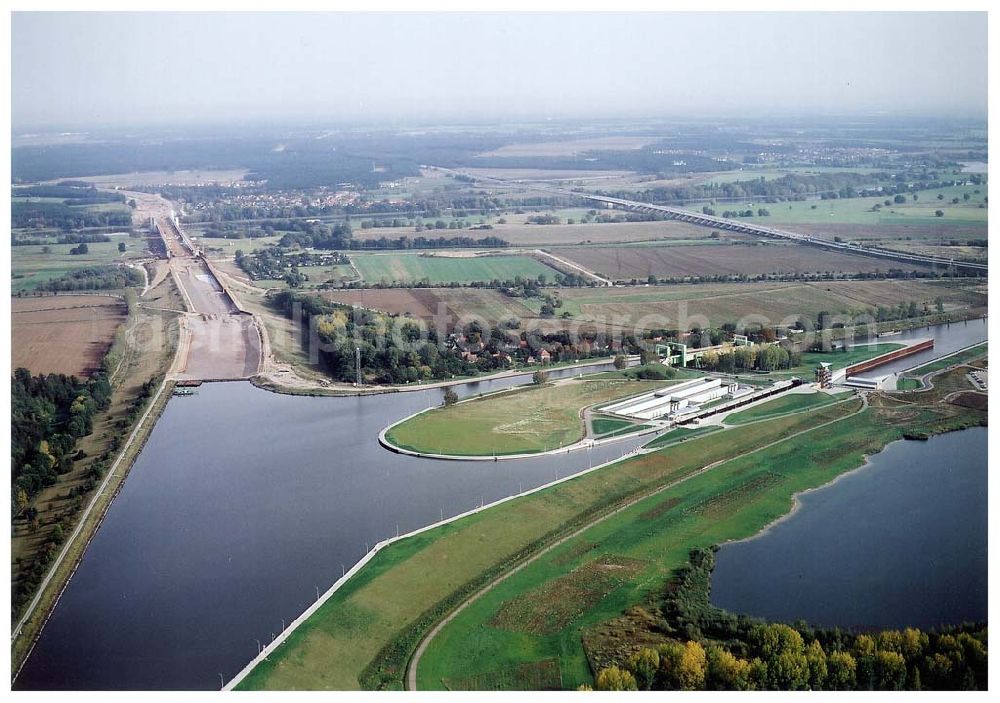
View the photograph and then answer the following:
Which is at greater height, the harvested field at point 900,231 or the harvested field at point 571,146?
the harvested field at point 571,146

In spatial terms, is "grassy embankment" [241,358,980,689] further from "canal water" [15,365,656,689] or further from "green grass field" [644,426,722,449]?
"canal water" [15,365,656,689]

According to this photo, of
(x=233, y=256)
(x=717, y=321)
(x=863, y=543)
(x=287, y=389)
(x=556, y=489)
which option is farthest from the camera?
(x=233, y=256)

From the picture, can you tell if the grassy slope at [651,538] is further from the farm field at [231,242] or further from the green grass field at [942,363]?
the farm field at [231,242]

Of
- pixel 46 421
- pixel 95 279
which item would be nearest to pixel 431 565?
pixel 46 421

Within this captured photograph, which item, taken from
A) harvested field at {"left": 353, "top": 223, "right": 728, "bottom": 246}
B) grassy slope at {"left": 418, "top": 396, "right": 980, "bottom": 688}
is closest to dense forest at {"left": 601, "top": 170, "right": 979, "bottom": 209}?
harvested field at {"left": 353, "top": 223, "right": 728, "bottom": 246}

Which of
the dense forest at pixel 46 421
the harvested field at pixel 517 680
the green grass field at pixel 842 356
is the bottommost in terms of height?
the harvested field at pixel 517 680

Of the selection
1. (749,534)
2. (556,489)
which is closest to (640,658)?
(749,534)

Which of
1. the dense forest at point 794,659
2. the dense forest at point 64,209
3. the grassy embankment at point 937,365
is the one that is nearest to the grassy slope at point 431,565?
the dense forest at point 794,659

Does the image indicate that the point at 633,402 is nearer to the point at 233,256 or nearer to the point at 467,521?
the point at 467,521
